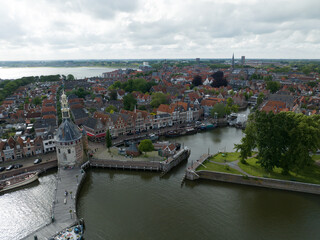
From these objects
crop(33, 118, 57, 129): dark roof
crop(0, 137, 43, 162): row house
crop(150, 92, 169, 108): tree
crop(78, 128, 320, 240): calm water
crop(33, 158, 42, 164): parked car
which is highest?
crop(150, 92, 169, 108): tree

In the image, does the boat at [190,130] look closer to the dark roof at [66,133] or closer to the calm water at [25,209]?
the dark roof at [66,133]

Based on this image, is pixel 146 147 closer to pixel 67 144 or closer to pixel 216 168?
pixel 216 168

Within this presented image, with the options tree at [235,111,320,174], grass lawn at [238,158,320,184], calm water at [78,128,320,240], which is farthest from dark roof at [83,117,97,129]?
tree at [235,111,320,174]

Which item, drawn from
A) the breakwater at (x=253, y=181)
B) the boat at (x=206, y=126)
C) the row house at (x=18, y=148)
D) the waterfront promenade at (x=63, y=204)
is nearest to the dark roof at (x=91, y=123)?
the row house at (x=18, y=148)

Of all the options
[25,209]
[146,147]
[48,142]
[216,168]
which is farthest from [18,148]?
[216,168]

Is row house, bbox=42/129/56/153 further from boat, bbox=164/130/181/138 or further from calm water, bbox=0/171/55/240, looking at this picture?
boat, bbox=164/130/181/138
